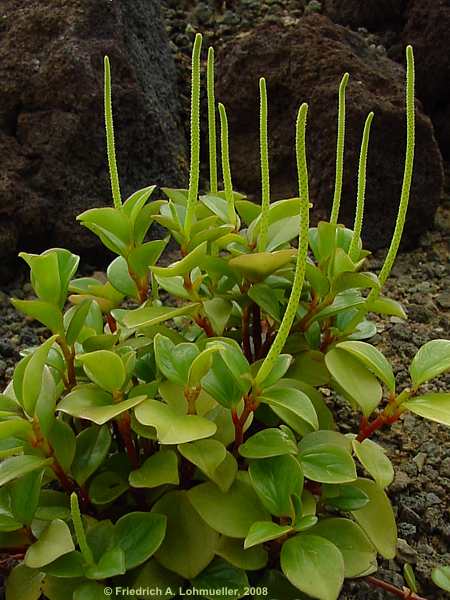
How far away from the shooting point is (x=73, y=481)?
1.07 m

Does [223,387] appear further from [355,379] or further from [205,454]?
[355,379]

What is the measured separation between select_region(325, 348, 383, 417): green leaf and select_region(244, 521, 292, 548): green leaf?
229 millimetres

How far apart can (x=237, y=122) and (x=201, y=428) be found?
5.92 feet

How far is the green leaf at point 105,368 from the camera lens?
92 cm

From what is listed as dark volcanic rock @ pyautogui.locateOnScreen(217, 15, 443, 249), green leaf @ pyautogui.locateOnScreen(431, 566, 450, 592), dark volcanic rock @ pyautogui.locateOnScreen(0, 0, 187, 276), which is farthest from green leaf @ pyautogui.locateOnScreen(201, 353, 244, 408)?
dark volcanic rock @ pyautogui.locateOnScreen(217, 15, 443, 249)

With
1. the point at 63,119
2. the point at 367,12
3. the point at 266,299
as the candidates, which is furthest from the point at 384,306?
the point at 367,12

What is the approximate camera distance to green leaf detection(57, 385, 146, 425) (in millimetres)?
903

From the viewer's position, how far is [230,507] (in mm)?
941

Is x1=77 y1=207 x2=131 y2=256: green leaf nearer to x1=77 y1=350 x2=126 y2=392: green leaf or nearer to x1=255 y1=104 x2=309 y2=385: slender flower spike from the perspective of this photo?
x1=77 y1=350 x2=126 y2=392: green leaf

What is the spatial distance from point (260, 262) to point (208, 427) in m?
0.28

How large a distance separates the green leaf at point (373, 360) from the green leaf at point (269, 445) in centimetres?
15

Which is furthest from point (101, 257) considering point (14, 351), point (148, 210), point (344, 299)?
point (344, 299)

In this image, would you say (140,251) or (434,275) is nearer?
(140,251)

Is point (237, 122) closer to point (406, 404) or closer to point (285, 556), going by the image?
point (406, 404)
